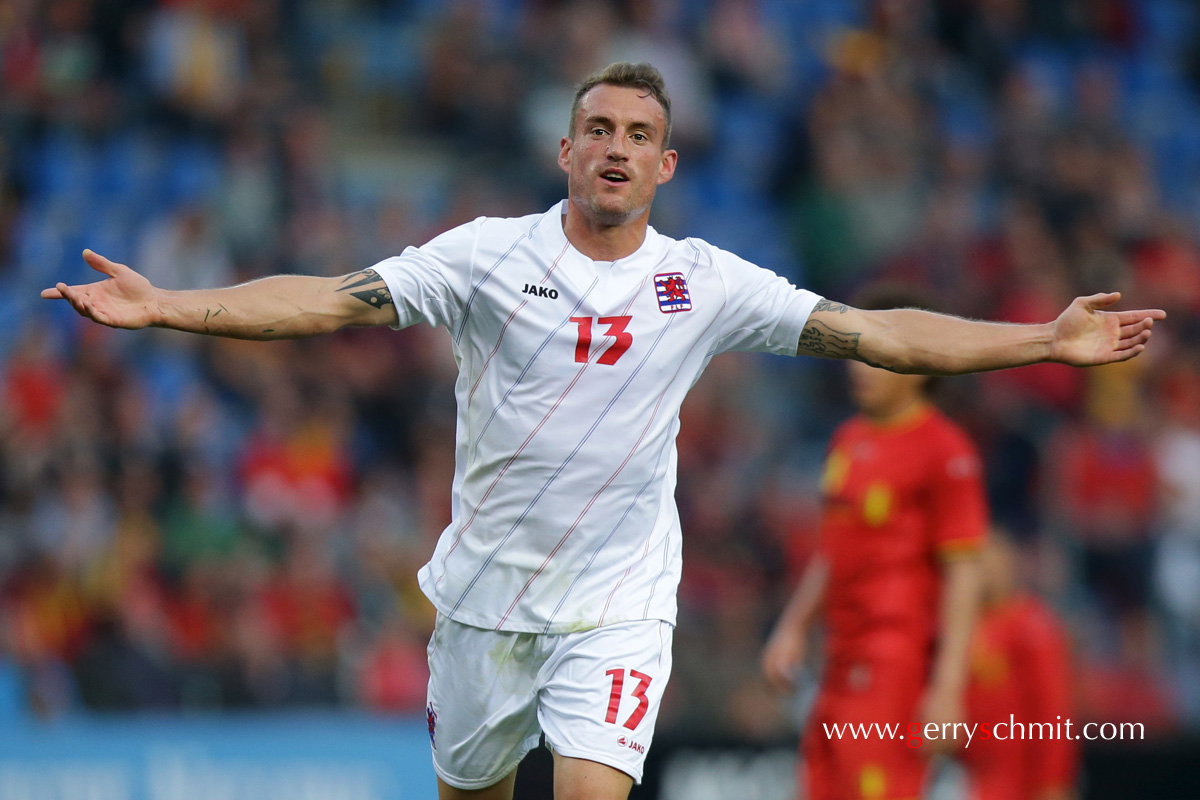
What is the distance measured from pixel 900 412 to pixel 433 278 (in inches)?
105

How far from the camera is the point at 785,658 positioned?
22.2 feet

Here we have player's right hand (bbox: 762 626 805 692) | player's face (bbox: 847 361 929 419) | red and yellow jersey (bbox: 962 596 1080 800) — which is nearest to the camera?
player's face (bbox: 847 361 929 419)

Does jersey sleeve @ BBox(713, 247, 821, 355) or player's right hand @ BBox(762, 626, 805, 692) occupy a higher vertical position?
jersey sleeve @ BBox(713, 247, 821, 355)

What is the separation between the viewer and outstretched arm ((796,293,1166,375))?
186 inches

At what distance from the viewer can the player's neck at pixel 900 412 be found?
21.9ft

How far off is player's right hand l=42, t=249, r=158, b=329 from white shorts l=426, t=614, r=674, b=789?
144 cm

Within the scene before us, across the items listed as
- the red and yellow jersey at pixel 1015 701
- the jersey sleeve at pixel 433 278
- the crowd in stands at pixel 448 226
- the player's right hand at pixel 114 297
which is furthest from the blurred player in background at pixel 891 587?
the player's right hand at pixel 114 297

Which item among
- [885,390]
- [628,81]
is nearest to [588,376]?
[628,81]

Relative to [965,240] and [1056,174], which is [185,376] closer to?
[965,240]

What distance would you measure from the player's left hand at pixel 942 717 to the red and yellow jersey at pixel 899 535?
0.84 feet

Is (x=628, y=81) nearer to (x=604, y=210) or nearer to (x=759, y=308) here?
(x=604, y=210)

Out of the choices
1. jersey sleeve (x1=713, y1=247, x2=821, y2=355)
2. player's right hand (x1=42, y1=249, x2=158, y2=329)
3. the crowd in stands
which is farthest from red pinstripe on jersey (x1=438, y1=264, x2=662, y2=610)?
the crowd in stands

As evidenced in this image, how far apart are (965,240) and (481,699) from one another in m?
9.49

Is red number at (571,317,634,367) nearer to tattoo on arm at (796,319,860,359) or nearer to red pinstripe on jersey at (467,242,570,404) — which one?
red pinstripe on jersey at (467,242,570,404)
